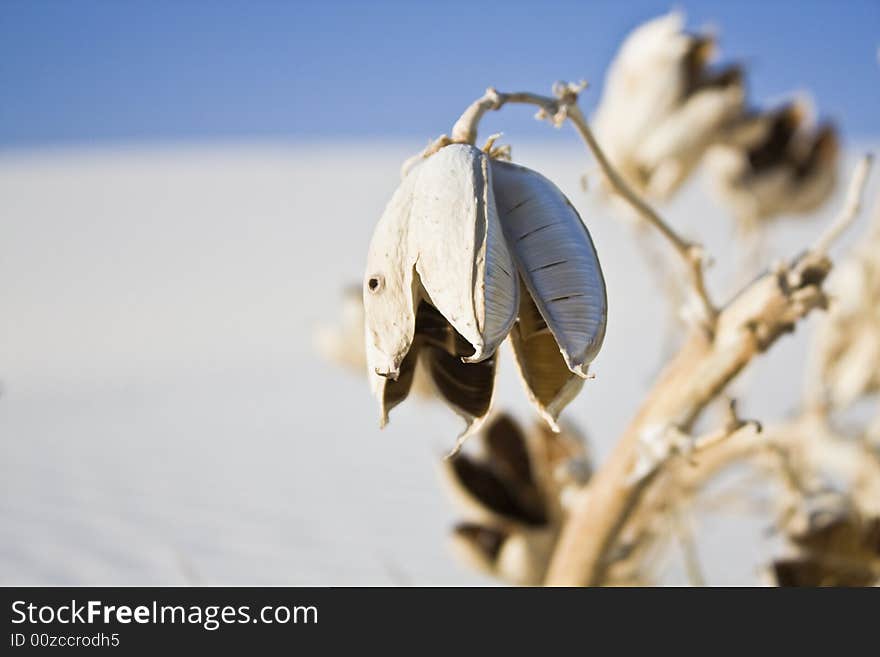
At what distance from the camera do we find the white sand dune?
9.90ft

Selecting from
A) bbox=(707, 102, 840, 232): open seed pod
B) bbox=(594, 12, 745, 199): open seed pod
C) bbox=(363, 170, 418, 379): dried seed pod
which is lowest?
bbox=(363, 170, 418, 379): dried seed pod

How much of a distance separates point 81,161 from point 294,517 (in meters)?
22.8

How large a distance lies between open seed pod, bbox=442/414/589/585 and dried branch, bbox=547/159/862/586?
0.27 m

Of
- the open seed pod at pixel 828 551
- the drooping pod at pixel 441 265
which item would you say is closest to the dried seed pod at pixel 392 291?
the drooping pod at pixel 441 265

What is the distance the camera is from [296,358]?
9805 millimetres

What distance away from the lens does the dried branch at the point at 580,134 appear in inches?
29.7

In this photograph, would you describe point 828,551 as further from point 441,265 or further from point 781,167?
point 781,167

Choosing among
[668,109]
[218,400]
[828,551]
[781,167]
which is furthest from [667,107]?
[218,400]

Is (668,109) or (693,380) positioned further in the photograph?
(668,109)

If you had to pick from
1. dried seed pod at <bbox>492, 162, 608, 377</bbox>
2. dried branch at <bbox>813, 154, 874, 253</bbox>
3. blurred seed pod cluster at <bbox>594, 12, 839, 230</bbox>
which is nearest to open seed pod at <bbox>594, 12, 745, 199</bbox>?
blurred seed pod cluster at <bbox>594, 12, 839, 230</bbox>

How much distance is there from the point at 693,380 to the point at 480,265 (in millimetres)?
459

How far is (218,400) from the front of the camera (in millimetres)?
7430

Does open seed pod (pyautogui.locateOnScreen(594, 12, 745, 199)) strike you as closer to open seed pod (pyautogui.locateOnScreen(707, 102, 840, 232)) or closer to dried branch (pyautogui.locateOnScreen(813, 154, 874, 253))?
open seed pod (pyautogui.locateOnScreen(707, 102, 840, 232))

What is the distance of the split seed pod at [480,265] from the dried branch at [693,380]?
1.09 feet
